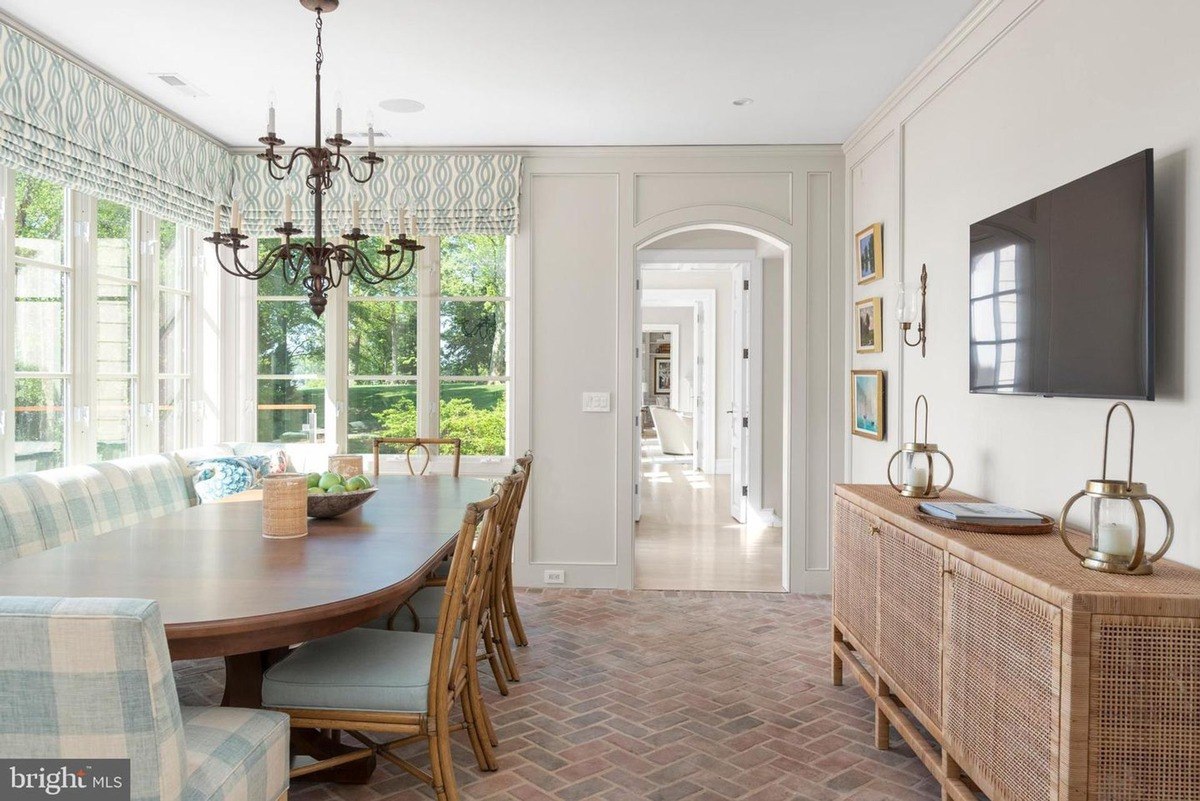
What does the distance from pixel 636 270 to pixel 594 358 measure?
64 cm

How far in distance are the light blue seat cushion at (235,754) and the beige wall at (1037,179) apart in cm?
223

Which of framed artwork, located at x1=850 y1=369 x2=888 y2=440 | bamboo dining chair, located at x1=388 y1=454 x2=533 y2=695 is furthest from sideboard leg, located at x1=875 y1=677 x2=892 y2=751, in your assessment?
framed artwork, located at x1=850 y1=369 x2=888 y2=440

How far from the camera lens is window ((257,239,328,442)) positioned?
5258mm

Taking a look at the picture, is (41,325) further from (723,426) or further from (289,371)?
(723,426)

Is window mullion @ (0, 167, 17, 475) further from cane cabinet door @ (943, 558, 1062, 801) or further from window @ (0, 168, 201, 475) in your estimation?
cane cabinet door @ (943, 558, 1062, 801)

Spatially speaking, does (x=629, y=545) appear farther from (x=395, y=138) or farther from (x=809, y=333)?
(x=395, y=138)

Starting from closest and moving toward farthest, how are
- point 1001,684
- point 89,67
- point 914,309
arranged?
1. point 1001,684
2. point 914,309
3. point 89,67

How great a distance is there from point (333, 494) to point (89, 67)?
258cm

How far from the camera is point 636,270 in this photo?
509cm

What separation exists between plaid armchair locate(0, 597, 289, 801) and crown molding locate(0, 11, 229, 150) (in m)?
3.08

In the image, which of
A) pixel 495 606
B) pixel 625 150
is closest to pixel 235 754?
pixel 495 606

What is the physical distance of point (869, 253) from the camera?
4383 mm

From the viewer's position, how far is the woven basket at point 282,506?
8.30ft

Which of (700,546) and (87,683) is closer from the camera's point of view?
(87,683)
